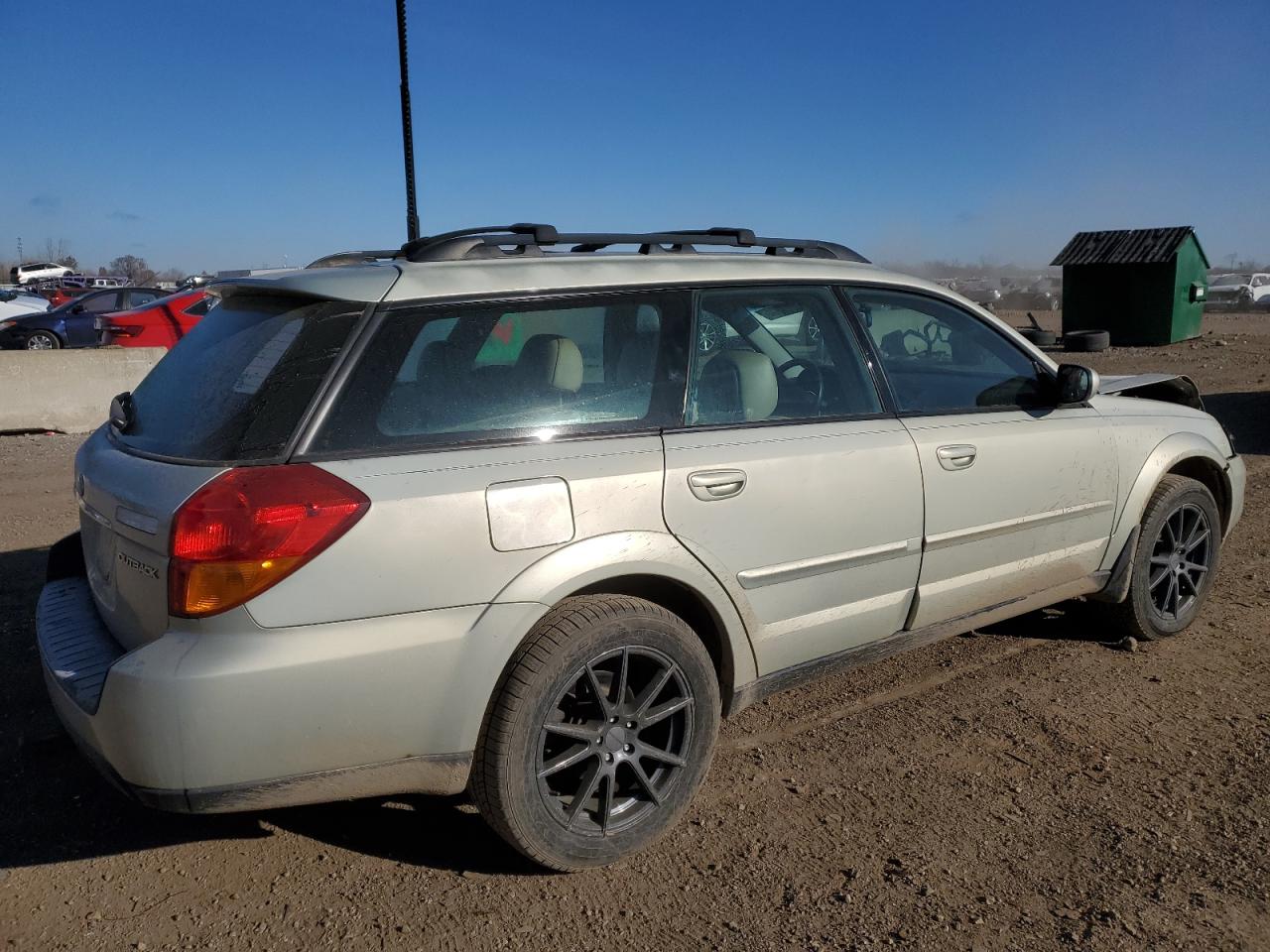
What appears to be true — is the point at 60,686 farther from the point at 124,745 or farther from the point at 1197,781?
the point at 1197,781

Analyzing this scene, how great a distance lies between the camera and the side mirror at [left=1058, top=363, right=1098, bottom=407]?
13.5 feet

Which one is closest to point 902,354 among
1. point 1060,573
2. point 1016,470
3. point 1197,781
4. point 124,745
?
point 1016,470

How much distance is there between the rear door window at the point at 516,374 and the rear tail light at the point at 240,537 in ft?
0.62

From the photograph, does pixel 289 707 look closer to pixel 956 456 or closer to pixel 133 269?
pixel 956 456

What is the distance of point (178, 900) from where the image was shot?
2.91m

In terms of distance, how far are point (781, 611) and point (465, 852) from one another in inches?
47.3

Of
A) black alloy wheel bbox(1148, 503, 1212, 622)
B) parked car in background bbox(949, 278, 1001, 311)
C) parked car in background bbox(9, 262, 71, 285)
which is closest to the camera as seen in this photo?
black alloy wheel bbox(1148, 503, 1212, 622)

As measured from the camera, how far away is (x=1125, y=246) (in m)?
23.0

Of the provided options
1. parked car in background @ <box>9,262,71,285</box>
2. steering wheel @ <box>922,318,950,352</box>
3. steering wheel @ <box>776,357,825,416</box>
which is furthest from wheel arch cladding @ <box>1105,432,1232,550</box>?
parked car in background @ <box>9,262,71,285</box>

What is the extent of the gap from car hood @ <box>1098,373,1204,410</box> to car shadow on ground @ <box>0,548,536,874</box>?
3.30 m

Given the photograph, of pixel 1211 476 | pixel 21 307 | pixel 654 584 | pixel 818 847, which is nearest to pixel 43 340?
pixel 21 307

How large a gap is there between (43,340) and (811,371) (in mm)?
19333

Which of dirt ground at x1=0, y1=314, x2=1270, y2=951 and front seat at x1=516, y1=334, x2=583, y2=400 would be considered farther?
front seat at x1=516, y1=334, x2=583, y2=400

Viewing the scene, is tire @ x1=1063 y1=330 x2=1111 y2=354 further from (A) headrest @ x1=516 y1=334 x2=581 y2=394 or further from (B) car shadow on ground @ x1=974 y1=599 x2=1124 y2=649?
(A) headrest @ x1=516 y1=334 x2=581 y2=394
